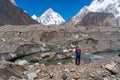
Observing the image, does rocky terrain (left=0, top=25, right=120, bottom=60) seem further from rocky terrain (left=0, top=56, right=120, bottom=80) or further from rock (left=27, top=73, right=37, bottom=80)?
rock (left=27, top=73, right=37, bottom=80)

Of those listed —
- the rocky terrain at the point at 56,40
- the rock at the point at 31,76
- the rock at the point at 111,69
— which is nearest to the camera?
the rock at the point at 31,76

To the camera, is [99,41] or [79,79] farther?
[99,41]

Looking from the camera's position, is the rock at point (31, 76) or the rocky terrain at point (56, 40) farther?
the rocky terrain at point (56, 40)

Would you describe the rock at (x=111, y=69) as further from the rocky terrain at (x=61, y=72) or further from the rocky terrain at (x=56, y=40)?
the rocky terrain at (x=56, y=40)

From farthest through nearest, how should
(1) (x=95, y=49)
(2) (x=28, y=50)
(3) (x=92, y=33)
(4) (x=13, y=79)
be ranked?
(3) (x=92, y=33) < (1) (x=95, y=49) < (2) (x=28, y=50) < (4) (x=13, y=79)

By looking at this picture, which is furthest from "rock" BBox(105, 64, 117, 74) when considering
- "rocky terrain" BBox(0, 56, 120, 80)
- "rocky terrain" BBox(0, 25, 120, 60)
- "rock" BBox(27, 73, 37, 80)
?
"rocky terrain" BBox(0, 25, 120, 60)

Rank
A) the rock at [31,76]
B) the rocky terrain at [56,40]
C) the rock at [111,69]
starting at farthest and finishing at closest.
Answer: the rocky terrain at [56,40] < the rock at [111,69] < the rock at [31,76]

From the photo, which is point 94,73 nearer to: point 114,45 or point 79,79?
point 79,79

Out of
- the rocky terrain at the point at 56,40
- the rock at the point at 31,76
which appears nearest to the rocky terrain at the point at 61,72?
the rock at the point at 31,76

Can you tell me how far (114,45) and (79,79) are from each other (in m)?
75.4

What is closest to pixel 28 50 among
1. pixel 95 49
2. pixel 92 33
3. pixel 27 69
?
pixel 95 49

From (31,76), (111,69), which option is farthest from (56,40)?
(31,76)

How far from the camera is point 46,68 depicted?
22672 millimetres

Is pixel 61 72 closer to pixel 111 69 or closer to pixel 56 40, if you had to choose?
pixel 111 69
